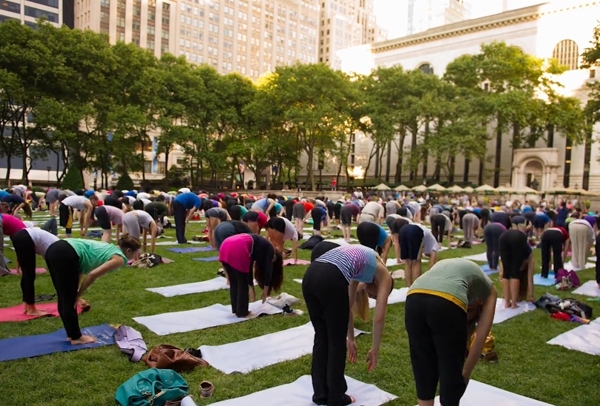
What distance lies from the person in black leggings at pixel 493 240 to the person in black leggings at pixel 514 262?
2901mm

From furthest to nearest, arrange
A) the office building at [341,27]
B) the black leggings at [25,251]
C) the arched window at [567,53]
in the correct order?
the office building at [341,27] → the arched window at [567,53] → the black leggings at [25,251]

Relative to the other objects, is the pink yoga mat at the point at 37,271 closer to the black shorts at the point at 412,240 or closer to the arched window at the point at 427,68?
the black shorts at the point at 412,240

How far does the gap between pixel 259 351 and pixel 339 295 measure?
7.86 ft

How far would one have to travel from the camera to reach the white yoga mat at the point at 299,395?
4473 mm

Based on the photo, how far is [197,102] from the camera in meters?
39.8

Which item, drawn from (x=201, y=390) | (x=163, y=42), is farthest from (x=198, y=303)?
(x=163, y=42)

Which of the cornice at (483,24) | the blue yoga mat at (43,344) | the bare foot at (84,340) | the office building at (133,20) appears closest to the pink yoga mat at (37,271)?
the blue yoga mat at (43,344)

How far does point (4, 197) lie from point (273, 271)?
9861 millimetres

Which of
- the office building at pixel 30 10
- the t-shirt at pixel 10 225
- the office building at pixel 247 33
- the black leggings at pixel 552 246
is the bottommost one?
the black leggings at pixel 552 246

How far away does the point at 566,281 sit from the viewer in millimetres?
10406

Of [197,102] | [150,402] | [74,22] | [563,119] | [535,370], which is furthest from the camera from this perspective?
[74,22]

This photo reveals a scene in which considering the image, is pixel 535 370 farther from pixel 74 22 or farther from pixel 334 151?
pixel 74 22

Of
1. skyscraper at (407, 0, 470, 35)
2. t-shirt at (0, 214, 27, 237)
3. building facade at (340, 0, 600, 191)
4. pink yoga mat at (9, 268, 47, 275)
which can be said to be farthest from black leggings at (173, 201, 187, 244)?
skyscraper at (407, 0, 470, 35)

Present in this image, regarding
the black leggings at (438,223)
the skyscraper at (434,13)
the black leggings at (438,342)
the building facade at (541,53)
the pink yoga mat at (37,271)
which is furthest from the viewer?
the skyscraper at (434,13)
